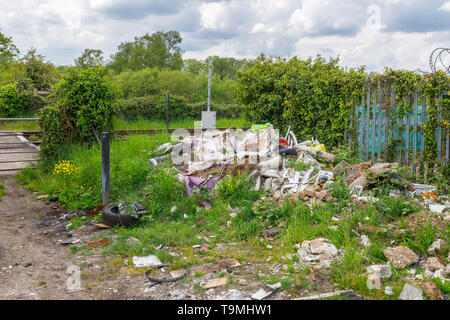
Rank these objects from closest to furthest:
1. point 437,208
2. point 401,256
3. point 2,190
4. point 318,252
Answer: point 401,256 < point 318,252 < point 437,208 < point 2,190

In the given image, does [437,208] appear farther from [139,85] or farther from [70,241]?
[139,85]

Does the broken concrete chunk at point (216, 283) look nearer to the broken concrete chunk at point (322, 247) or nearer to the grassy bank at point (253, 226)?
the grassy bank at point (253, 226)

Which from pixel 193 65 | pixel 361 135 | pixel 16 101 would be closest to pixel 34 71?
pixel 16 101

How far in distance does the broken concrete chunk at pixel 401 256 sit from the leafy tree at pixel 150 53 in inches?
1768

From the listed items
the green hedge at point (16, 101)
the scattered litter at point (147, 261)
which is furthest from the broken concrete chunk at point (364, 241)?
the green hedge at point (16, 101)

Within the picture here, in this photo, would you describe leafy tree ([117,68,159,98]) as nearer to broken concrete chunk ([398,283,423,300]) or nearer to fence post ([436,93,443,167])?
fence post ([436,93,443,167])

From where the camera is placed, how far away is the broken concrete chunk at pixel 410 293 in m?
4.07

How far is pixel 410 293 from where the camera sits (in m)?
4.10

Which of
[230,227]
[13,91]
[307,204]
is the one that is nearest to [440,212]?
[307,204]

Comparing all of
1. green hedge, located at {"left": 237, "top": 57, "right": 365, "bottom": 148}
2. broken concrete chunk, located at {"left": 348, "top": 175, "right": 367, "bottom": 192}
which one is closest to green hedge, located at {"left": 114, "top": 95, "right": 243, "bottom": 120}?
green hedge, located at {"left": 237, "top": 57, "right": 365, "bottom": 148}

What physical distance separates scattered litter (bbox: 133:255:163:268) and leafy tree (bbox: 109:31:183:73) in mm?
43679

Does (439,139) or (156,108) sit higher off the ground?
(156,108)

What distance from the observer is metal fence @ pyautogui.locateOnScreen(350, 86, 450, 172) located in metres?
8.23

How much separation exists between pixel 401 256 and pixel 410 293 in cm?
76
